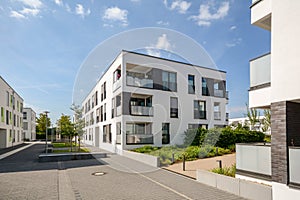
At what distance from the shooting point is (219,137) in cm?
1909

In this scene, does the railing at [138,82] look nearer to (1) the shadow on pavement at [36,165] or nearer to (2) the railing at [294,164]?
(1) the shadow on pavement at [36,165]

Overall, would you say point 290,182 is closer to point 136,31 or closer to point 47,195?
point 47,195

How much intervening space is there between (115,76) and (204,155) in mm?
12183

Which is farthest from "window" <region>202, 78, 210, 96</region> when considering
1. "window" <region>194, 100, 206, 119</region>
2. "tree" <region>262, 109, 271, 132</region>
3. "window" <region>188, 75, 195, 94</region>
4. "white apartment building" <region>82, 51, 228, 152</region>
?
"tree" <region>262, 109, 271, 132</region>

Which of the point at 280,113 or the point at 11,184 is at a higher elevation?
the point at 280,113

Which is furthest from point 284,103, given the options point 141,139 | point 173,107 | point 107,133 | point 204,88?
point 107,133

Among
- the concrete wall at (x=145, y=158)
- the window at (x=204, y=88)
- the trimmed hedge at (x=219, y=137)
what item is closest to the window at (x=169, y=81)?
the window at (x=204, y=88)

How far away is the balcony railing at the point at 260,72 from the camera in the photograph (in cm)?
718

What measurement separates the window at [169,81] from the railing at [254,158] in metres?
14.6

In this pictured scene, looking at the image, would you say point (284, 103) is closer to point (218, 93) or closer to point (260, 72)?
point (260, 72)

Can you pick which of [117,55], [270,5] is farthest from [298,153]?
[117,55]

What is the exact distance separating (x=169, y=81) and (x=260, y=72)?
15261 millimetres

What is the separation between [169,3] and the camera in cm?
1237

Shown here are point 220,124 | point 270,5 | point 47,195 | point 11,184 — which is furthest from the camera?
point 220,124
